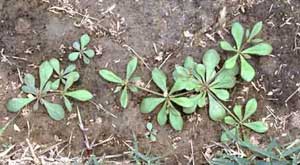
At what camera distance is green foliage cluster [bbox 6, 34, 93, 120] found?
9.86 ft

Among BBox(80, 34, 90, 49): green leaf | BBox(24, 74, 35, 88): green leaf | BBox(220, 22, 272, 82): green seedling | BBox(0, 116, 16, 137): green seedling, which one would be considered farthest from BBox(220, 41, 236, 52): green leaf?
BBox(0, 116, 16, 137): green seedling

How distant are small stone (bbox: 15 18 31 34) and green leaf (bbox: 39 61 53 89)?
0.57 feet

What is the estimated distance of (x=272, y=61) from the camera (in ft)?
10.0

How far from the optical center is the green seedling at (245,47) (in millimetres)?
3000

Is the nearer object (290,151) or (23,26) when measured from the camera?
(290,151)

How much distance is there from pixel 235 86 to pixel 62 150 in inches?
31.4

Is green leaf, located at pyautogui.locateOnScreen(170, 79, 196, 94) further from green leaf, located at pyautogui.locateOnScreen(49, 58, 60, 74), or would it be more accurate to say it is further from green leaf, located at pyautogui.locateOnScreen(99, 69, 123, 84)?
green leaf, located at pyautogui.locateOnScreen(49, 58, 60, 74)

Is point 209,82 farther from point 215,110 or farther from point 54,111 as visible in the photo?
point 54,111

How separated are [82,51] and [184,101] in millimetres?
493

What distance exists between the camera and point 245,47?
305 centimetres

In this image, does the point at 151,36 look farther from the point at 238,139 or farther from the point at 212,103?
the point at 238,139

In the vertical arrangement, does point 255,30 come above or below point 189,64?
above

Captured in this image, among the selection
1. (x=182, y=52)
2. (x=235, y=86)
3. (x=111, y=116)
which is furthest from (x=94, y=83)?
(x=235, y=86)

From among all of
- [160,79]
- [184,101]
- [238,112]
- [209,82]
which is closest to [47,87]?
[160,79]
